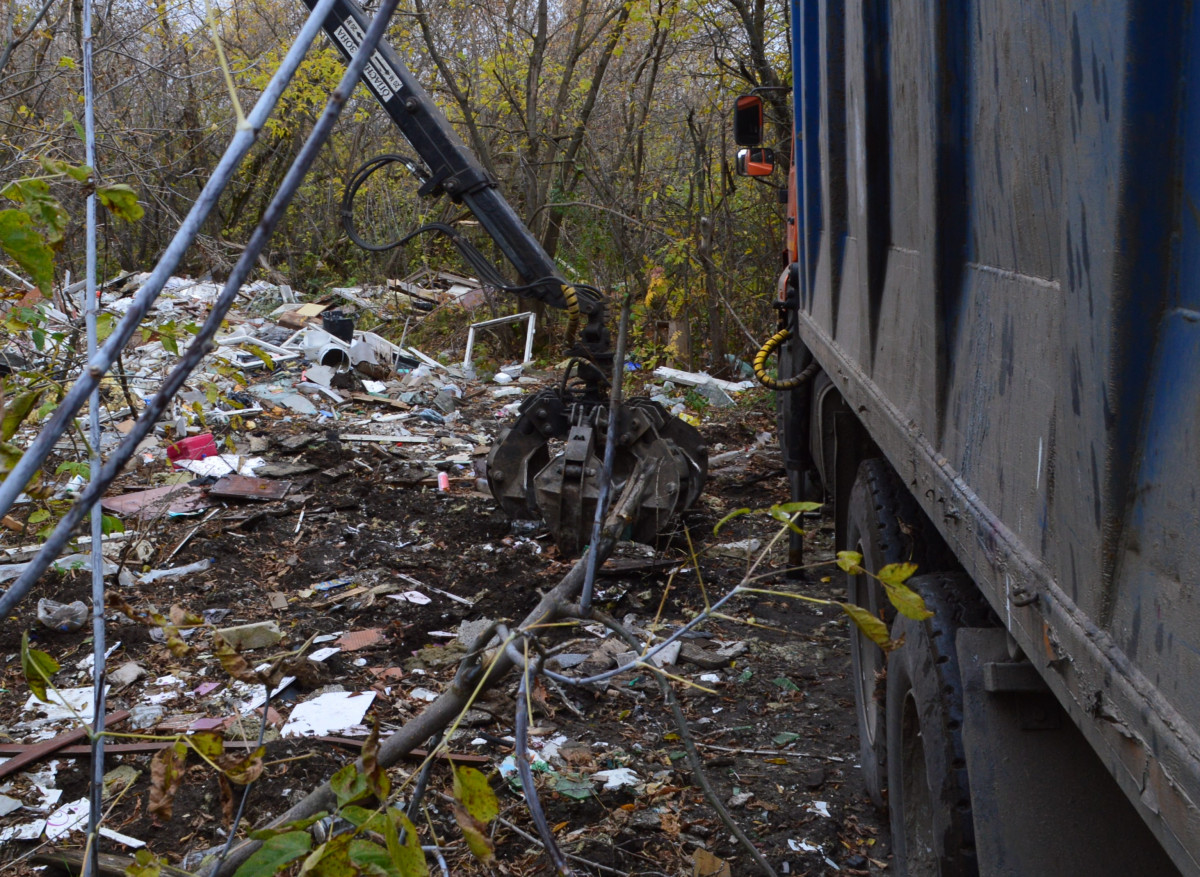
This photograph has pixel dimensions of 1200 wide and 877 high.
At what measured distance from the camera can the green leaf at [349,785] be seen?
1308 millimetres

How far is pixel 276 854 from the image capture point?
49.0 inches

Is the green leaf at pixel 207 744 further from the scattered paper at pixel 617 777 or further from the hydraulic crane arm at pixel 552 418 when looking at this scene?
the hydraulic crane arm at pixel 552 418

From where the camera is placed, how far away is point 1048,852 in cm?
159

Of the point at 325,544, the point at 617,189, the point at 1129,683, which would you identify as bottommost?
the point at 325,544

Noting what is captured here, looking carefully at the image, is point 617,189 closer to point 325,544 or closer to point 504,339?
point 504,339

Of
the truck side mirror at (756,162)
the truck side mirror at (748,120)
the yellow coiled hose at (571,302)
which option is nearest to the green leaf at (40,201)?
the truck side mirror at (748,120)

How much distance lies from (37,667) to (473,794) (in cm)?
71

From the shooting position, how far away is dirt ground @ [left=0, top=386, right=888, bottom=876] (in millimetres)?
3133

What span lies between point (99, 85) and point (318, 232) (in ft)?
30.6

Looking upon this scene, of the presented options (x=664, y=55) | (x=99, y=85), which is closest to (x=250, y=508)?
(x=99, y=85)

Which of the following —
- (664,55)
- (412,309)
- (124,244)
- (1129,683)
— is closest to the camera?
(1129,683)

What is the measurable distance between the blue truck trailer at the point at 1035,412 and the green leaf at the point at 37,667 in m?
1.42

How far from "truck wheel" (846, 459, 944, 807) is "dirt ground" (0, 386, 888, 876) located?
25 cm

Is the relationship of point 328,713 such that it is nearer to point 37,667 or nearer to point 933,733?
point 37,667
